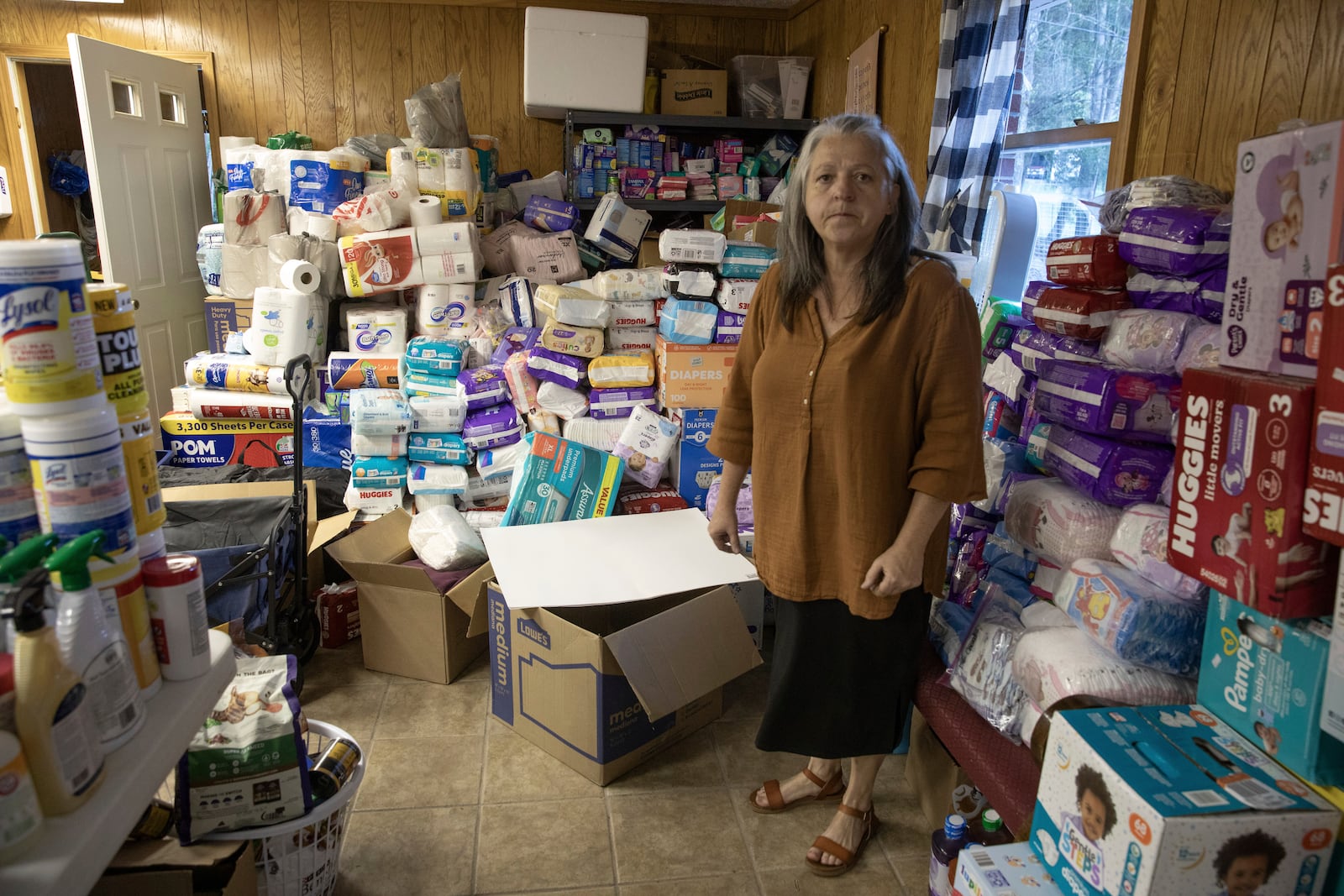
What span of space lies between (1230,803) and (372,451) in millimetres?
2956

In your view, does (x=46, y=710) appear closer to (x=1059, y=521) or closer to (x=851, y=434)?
(x=851, y=434)

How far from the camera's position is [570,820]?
2.10 m

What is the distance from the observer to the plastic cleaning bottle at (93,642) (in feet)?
3.03

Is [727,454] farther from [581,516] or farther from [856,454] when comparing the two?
[581,516]

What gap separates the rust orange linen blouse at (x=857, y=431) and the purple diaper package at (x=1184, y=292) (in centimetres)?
41

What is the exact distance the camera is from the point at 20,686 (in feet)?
2.77

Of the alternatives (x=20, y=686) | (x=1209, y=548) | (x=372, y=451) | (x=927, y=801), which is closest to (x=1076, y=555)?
(x=1209, y=548)

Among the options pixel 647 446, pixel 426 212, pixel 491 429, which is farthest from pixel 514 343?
pixel 647 446

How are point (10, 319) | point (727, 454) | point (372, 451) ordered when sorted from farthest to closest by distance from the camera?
point (372, 451), point (727, 454), point (10, 319)

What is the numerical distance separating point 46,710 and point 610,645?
1.30m

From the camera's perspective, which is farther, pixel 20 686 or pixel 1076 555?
pixel 1076 555

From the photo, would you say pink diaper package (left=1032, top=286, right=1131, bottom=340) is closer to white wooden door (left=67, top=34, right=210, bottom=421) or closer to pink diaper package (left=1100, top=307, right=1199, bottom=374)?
pink diaper package (left=1100, top=307, right=1199, bottom=374)

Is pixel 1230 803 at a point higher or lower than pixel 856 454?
lower

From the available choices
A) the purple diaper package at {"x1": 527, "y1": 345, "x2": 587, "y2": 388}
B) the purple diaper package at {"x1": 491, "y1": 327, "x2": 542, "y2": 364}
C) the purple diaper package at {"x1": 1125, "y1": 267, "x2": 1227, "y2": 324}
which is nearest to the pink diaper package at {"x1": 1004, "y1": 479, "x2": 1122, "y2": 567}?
the purple diaper package at {"x1": 1125, "y1": 267, "x2": 1227, "y2": 324}
